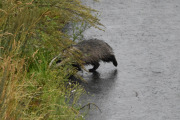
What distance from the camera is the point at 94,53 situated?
1130cm

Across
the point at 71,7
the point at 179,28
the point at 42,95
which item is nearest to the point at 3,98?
the point at 42,95

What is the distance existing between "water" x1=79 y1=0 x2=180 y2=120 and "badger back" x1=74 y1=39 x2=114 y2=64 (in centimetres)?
35

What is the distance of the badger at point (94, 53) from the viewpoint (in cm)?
1118

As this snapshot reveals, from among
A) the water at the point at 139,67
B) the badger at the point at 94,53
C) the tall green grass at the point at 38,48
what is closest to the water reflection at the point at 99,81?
the water at the point at 139,67

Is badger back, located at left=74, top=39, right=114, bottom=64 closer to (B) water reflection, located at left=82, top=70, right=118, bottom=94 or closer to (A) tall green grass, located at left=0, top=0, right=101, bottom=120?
(B) water reflection, located at left=82, top=70, right=118, bottom=94

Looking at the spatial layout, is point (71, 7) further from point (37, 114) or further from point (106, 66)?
point (106, 66)

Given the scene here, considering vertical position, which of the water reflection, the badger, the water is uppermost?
the badger

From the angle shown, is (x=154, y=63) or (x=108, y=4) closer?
(x=154, y=63)

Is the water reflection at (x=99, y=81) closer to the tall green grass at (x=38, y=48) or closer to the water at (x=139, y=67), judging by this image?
the water at (x=139, y=67)

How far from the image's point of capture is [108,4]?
17.1 meters

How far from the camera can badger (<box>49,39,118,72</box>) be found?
1118 centimetres

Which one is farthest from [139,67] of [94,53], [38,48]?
[38,48]

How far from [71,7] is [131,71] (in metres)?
3.01

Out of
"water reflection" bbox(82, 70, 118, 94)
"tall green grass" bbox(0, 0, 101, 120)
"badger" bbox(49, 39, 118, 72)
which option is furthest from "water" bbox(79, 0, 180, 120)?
"tall green grass" bbox(0, 0, 101, 120)
